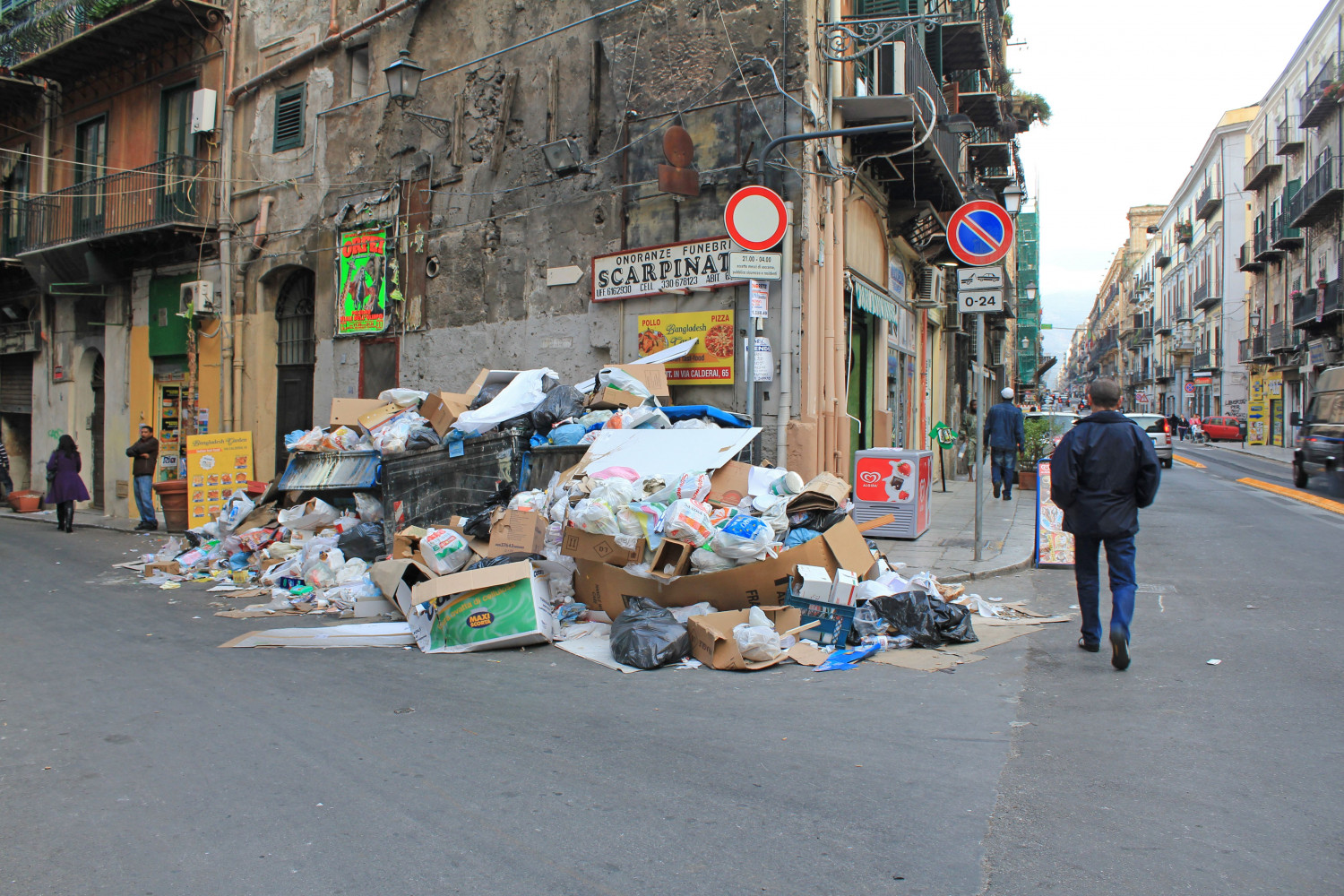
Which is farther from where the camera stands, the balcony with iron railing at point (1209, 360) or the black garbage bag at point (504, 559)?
the balcony with iron railing at point (1209, 360)

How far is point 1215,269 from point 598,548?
58022mm

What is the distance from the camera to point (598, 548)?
605 centimetres

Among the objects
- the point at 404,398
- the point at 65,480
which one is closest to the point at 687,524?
the point at 404,398

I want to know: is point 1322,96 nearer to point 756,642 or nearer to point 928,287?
point 928,287

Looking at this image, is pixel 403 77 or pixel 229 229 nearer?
pixel 403 77

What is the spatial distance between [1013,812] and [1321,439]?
16881 millimetres

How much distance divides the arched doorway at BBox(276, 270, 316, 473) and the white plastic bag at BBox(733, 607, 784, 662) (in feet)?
38.4

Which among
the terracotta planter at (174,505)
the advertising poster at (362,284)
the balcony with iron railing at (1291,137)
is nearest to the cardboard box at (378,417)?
the advertising poster at (362,284)

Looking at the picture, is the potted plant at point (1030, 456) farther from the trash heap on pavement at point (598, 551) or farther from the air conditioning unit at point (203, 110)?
the air conditioning unit at point (203, 110)

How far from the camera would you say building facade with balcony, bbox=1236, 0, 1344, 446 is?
31.7 metres

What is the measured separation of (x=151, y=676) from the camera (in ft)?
16.6

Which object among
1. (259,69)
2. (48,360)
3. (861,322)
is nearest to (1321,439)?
(861,322)

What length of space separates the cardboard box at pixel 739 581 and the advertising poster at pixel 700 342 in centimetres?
415

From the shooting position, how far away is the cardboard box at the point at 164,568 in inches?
360
